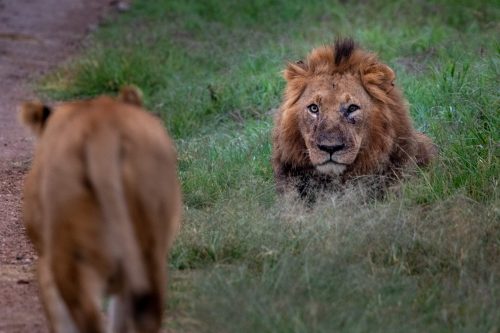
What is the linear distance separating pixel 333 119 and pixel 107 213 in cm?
291

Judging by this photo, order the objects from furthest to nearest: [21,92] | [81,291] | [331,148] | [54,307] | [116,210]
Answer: [21,92] < [331,148] < [54,307] < [81,291] < [116,210]

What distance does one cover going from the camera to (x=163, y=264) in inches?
149

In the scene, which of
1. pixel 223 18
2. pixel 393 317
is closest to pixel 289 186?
pixel 393 317

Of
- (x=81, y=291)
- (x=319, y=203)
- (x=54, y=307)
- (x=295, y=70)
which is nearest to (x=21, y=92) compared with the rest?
(x=295, y=70)

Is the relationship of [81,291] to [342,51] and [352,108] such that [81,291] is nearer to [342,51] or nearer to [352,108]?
[352,108]

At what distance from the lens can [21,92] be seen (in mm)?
10734

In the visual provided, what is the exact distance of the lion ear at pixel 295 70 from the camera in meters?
6.64

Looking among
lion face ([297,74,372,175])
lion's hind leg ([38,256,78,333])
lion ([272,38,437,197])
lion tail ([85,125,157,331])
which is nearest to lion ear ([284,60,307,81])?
lion ([272,38,437,197])

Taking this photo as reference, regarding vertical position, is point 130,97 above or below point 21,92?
above

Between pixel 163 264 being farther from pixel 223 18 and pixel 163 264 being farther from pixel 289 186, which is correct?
pixel 223 18

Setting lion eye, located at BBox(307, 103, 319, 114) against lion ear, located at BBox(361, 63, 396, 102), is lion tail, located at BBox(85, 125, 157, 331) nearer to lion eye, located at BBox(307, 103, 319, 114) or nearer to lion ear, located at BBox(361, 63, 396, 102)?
lion eye, located at BBox(307, 103, 319, 114)

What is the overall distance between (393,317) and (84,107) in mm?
1443

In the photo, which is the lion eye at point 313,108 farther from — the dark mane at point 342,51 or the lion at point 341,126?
the dark mane at point 342,51

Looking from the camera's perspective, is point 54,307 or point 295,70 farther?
point 295,70
